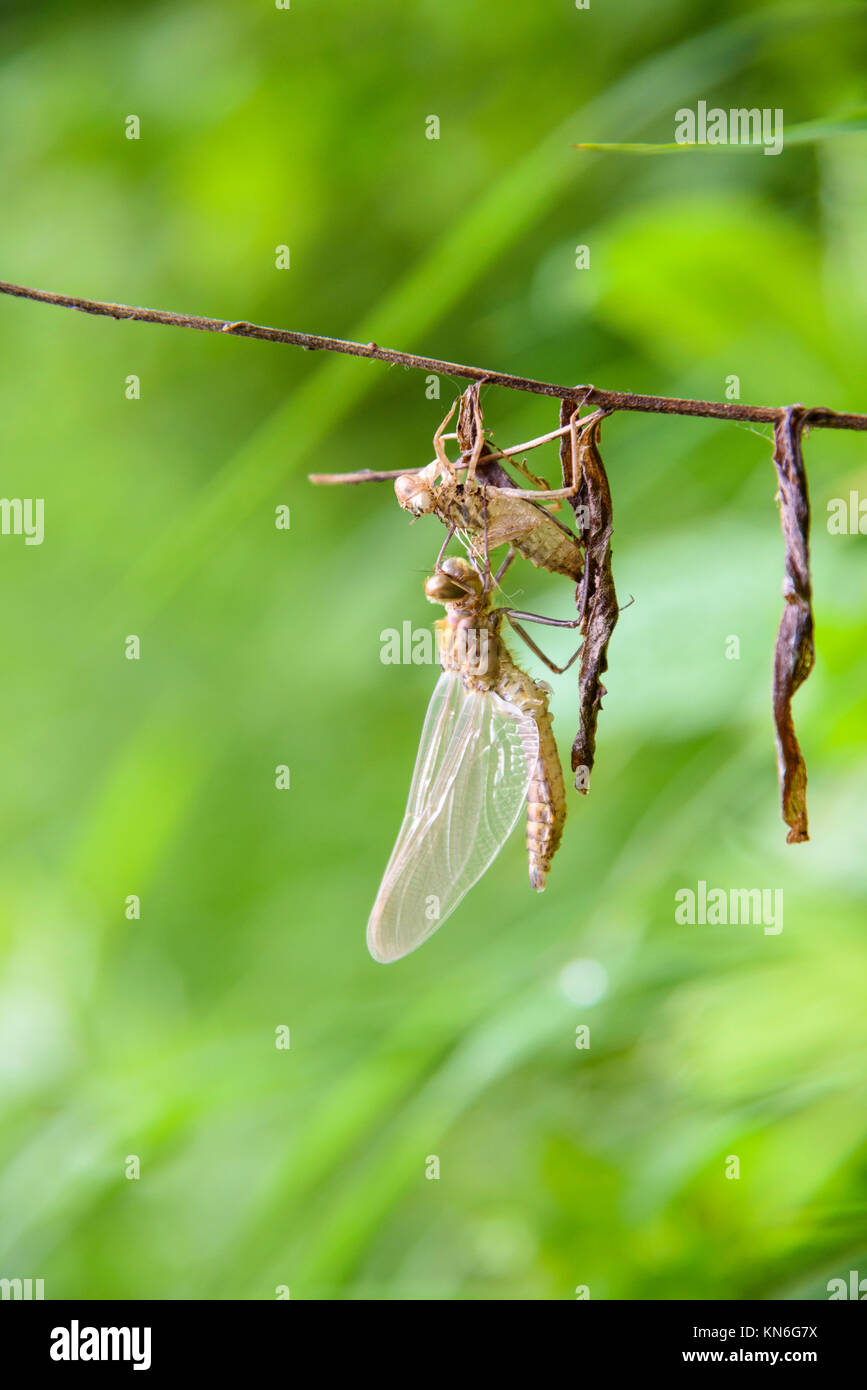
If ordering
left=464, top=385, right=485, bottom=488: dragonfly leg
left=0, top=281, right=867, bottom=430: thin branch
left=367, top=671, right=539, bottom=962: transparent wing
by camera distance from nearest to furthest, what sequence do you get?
left=0, top=281, right=867, bottom=430: thin branch → left=464, top=385, right=485, bottom=488: dragonfly leg → left=367, top=671, right=539, bottom=962: transparent wing

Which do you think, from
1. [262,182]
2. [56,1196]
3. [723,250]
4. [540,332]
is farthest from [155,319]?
[262,182]

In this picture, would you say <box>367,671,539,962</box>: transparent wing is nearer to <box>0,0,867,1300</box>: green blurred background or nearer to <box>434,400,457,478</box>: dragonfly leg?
<box>0,0,867,1300</box>: green blurred background

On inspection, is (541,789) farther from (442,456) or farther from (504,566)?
(442,456)

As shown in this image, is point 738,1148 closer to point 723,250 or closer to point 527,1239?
point 527,1239

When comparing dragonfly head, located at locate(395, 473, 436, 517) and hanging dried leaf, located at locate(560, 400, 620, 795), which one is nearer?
hanging dried leaf, located at locate(560, 400, 620, 795)

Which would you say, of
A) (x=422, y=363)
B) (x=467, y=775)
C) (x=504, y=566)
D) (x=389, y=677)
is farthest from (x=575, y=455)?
(x=389, y=677)

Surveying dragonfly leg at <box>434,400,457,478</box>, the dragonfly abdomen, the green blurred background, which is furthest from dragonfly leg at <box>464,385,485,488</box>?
the green blurred background

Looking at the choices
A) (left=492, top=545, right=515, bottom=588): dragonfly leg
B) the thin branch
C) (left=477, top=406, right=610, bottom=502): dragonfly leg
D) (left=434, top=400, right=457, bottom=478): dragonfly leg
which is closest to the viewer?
the thin branch
